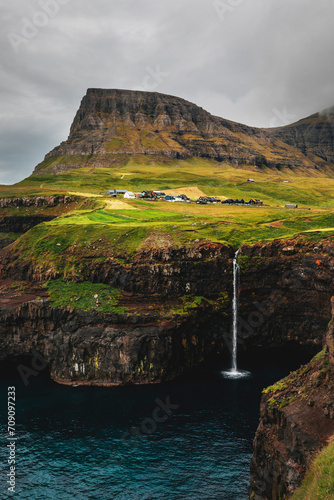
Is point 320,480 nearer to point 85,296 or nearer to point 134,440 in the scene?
point 134,440

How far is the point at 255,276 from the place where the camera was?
Result: 210 ft

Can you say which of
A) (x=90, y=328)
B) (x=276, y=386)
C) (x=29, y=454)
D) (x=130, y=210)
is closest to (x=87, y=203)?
(x=130, y=210)

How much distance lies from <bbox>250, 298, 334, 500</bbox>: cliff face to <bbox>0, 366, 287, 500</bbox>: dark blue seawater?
6.44 m

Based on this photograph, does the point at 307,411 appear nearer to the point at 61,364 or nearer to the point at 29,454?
the point at 29,454

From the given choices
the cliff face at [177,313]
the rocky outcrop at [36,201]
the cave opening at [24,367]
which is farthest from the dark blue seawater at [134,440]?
the rocky outcrop at [36,201]

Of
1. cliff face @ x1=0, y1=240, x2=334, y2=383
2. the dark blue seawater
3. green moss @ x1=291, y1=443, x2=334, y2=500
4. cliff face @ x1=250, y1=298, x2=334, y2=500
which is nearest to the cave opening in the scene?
cliff face @ x1=0, y1=240, x2=334, y2=383

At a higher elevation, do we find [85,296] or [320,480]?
[85,296]

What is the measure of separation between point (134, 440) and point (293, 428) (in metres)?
22.4

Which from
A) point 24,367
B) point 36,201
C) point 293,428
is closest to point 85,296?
point 24,367

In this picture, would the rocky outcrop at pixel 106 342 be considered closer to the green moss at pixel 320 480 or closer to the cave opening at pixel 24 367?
the cave opening at pixel 24 367

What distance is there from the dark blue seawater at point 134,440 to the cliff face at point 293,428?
644 centimetres

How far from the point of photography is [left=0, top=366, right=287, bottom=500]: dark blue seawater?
3338cm

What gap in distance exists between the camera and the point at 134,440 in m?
40.6

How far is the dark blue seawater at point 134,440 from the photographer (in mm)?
33375
